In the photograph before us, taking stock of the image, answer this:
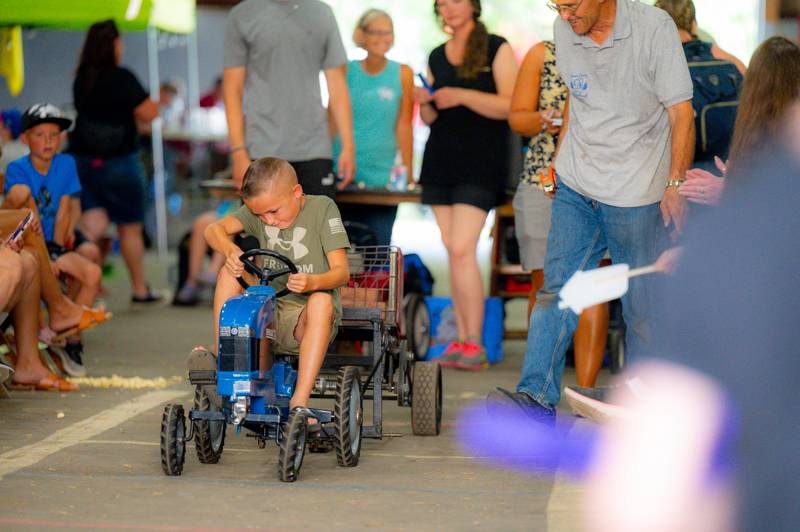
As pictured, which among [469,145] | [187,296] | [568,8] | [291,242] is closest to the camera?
[568,8]

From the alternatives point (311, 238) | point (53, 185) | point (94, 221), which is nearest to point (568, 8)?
point (311, 238)

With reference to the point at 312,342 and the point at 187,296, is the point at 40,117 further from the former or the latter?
the point at 187,296

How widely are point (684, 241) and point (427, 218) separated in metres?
23.9

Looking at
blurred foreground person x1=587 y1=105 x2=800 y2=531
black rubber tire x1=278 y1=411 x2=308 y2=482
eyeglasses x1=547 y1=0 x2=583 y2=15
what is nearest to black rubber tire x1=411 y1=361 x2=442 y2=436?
black rubber tire x1=278 y1=411 x2=308 y2=482

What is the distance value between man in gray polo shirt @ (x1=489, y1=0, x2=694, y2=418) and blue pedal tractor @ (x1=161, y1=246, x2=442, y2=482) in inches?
20.9

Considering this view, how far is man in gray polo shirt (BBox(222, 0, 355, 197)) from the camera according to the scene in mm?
7473

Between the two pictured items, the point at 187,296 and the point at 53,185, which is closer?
the point at 53,185

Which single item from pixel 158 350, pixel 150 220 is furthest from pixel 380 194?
pixel 150 220

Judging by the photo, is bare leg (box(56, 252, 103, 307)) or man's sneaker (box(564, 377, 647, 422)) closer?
man's sneaker (box(564, 377, 647, 422))

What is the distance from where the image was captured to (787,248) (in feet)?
8.55

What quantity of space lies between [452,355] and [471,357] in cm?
14

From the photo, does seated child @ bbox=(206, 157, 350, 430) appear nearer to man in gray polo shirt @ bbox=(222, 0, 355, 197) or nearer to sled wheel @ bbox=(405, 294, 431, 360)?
man in gray polo shirt @ bbox=(222, 0, 355, 197)

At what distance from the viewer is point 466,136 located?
8.02 metres

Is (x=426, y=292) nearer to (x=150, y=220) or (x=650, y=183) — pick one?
(x=650, y=183)
